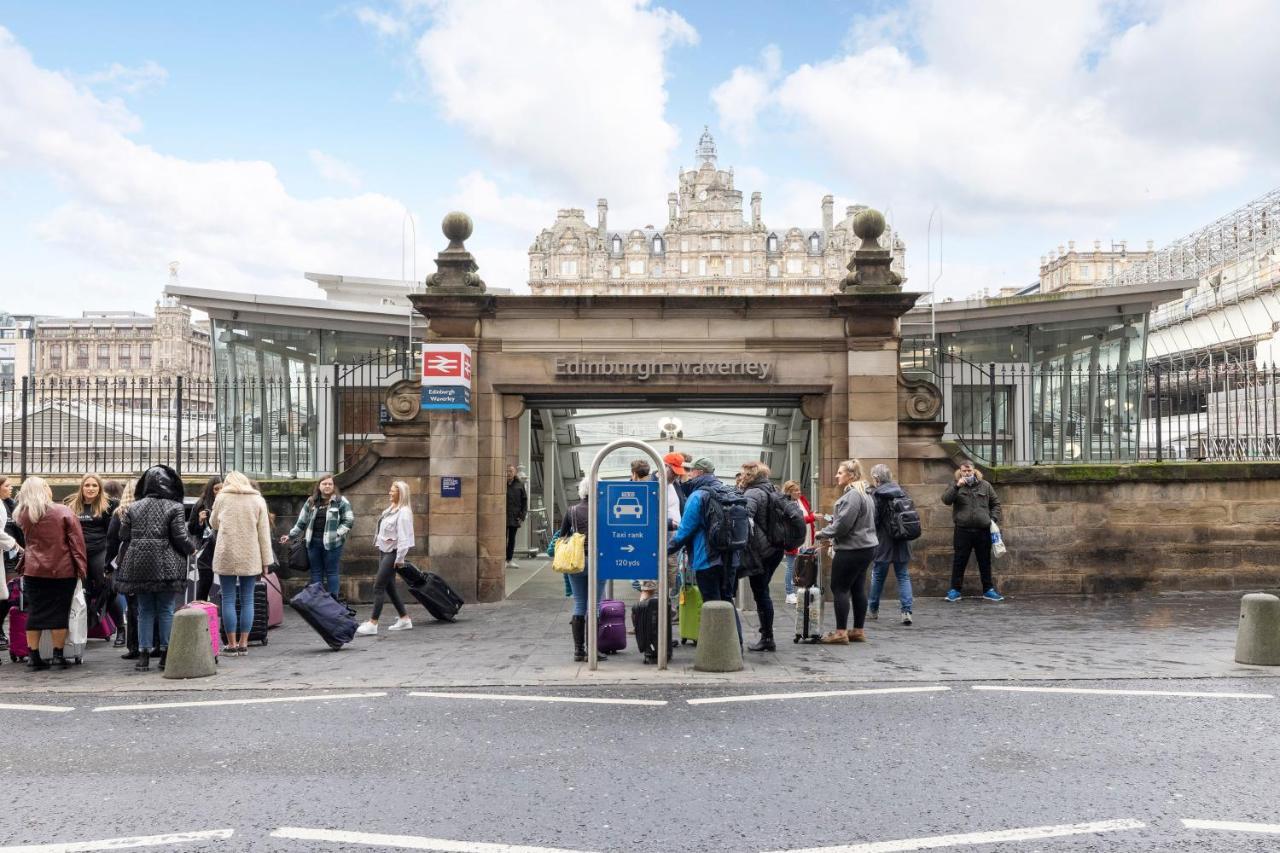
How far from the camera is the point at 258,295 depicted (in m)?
17.0

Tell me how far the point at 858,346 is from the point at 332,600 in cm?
705

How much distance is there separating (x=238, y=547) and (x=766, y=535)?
15.6 feet

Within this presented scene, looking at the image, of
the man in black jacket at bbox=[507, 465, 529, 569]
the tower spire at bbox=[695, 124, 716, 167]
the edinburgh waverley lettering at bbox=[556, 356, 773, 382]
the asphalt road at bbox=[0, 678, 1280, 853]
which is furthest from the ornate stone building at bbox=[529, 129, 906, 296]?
the asphalt road at bbox=[0, 678, 1280, 853]

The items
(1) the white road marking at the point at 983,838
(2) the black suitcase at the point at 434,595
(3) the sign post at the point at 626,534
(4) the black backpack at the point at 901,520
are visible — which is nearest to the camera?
(1) the white road marking at the point at 983,838

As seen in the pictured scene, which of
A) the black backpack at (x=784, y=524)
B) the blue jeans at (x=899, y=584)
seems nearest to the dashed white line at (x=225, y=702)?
the black backpack at (x=784, y=524)

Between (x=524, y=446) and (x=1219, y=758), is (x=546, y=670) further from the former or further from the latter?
(x=524, y=446)

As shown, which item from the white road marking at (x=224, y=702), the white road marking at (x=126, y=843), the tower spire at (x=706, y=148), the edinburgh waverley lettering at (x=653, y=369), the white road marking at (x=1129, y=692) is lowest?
the white road marking at (x=224, y=702)

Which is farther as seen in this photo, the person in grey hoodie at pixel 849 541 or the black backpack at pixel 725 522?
the person in grey hoodie at pixel 849 541

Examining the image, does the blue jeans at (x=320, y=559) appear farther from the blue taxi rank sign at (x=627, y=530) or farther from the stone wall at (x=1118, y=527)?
the stone wall at (x=1118, y=527)

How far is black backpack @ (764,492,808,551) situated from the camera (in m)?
→ 9.09

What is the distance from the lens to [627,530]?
28.6ft

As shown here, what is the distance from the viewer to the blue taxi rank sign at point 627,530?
8664 millimetres

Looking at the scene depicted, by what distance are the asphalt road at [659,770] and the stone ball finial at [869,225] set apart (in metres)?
7.25

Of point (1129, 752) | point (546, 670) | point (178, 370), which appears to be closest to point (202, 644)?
point (546, 670)
